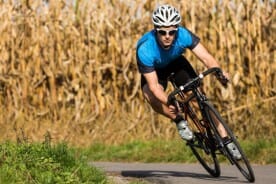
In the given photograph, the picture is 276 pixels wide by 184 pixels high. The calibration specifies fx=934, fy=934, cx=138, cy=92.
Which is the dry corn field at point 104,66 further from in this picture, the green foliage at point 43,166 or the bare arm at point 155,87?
the green foliage at point 43,166

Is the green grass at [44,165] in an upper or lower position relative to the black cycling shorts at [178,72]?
lower

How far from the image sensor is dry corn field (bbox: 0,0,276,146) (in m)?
17.3

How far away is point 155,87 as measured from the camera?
34.5 ft

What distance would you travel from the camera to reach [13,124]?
1838cm

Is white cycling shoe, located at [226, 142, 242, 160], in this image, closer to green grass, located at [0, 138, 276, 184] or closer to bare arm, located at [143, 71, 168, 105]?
bare arm, located at [143, 71, 168, 105]

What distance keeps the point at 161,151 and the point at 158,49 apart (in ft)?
15.5

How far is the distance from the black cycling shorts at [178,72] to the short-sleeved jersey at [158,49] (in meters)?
0.22

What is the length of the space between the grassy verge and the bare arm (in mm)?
3381

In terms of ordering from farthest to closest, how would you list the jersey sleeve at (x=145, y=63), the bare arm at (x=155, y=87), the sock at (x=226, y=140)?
1. the jersey sleeve at (x=145, y=63)
2. the bare arm at (x=155, y=87)
3. the sock at (x=226, y=140)

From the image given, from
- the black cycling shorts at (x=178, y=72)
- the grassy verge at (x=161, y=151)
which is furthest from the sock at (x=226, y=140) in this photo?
the grassy verge at (x=161, y=151)

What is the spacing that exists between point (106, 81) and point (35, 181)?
9.81 metres

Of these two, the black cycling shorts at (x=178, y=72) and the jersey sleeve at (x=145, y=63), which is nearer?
the jersey sleeve at (x=145, y=63)

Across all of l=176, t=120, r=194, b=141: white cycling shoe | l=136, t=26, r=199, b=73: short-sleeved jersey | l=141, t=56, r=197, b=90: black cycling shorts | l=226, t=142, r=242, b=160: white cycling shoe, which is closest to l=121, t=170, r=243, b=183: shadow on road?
l=226, t=142, r=242, b=160: white cycling shoe

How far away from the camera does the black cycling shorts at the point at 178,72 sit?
11.0m
